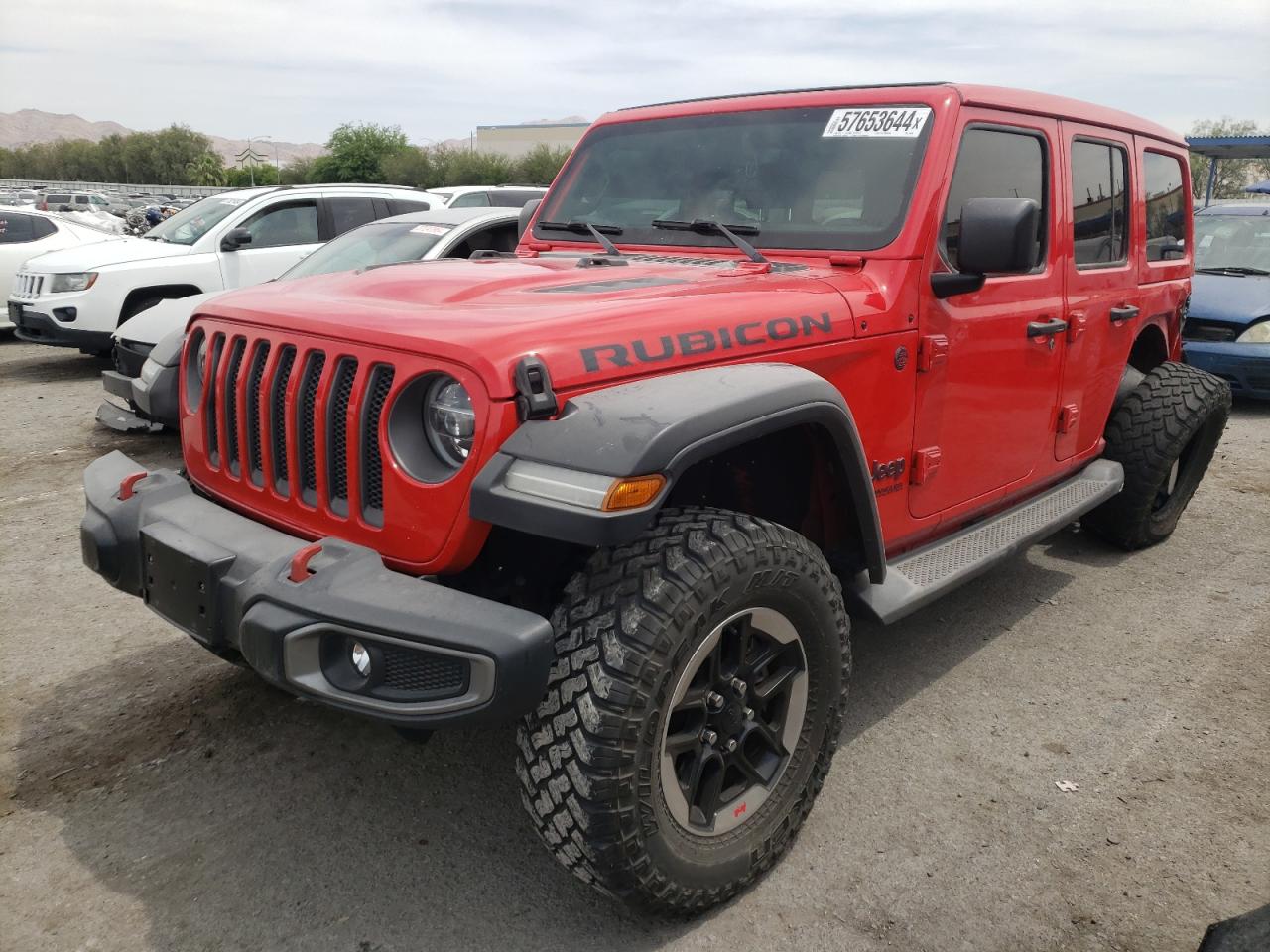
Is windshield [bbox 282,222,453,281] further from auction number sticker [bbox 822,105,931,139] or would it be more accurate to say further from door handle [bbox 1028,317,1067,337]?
door handle [bbox 1028,317,1067,337]

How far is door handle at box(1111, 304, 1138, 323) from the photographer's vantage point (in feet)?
13.7

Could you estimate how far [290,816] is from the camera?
2764 millimetres

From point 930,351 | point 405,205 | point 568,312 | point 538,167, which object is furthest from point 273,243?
point 538,167

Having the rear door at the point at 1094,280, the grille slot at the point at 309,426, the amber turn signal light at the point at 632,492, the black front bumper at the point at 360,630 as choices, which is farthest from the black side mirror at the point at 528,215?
the amber turn signal light at the point at 632,492

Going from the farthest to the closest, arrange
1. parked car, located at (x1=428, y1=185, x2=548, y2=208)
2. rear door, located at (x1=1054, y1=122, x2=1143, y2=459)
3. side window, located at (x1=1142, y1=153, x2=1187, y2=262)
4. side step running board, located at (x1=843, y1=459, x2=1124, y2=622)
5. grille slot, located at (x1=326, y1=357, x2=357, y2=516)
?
parked car, located at (x1=428, y1=185, x2=548, y2=208) → side window, located at (x1=1142, y1=153, x2=1187, y2=262) → rear door, located at (x1=1054, y1=122, x2=1143, y2=459) → side step running board, located at (x1=843, y1=459, x2=1124, y2=622) → grille slot, located at (x1=326, y1=357, x2=357, y2=516)

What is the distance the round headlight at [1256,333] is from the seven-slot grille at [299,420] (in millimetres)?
8023

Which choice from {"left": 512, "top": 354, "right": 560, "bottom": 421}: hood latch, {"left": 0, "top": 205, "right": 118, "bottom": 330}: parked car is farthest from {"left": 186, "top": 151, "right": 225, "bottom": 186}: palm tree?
{"left": 512, "top": 354, "right": 560, "bottom": 421}: hood latch

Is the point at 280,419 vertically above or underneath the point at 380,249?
above

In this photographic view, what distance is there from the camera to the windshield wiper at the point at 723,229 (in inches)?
127

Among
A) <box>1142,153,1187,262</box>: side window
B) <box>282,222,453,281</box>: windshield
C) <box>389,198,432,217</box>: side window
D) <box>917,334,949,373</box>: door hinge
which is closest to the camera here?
<box>917,334,949,373</box>: door hinge

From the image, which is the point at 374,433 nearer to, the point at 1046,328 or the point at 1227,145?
the point at 1046,328

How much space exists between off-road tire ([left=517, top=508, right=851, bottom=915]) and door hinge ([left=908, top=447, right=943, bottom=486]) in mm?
886

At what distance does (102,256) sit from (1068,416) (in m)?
8.58

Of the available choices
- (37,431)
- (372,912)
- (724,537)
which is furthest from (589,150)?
(37,431)
